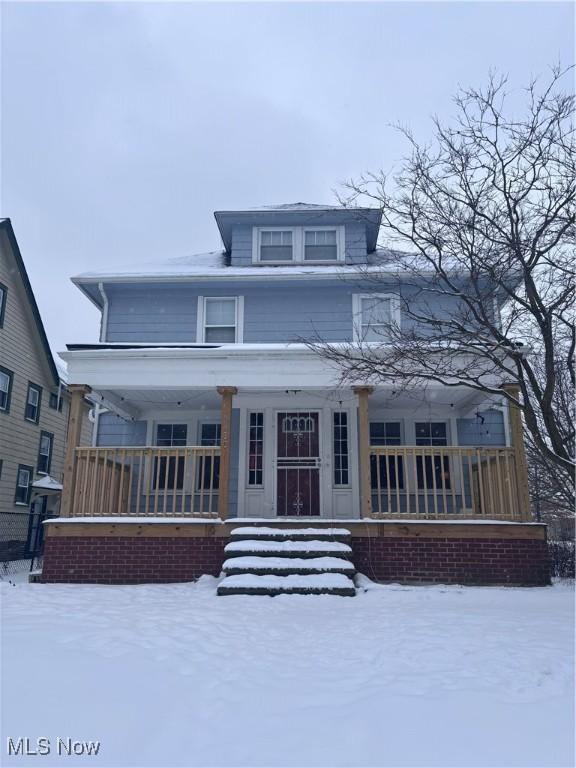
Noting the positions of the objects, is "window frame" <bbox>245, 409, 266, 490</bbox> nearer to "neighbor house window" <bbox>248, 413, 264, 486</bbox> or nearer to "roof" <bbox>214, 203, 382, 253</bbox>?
"neighbor house window" <bbox>248, 413, 264, 486</bbox>

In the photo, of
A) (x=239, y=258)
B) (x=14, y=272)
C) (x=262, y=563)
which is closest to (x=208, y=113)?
(x=14, y=272)

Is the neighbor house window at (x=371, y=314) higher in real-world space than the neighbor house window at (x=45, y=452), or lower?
higher

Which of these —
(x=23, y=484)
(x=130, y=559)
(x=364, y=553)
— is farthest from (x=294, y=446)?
(x=23, y=484)

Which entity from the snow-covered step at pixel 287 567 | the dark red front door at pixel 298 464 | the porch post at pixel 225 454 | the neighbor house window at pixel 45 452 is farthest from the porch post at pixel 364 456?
the neighbor house window at pixel 45 452

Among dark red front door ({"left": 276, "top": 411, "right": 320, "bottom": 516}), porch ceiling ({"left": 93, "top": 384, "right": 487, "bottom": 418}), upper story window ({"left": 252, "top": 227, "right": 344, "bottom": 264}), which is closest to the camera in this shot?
porch ceiling ({"left": 93, "top": 384, "right": 487, "bottom": 418})

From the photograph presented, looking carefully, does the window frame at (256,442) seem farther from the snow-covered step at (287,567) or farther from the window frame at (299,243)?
the window frame at (299,243)

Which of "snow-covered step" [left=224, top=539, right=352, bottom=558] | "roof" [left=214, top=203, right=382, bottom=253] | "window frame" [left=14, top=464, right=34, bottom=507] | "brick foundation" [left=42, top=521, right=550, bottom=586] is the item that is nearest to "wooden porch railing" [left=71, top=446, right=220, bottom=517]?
"brick foundation" [left=42, top=521, right=550, bottom=586]

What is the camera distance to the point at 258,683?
3895mm

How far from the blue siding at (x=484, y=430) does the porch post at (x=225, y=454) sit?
4802 millimetres

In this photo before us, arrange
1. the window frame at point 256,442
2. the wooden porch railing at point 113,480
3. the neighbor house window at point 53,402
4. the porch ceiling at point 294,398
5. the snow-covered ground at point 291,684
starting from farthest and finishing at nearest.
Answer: the neighbor house window at point 53,402 < the window frame at point 256,442 < the porch ceiling at point 294,398 < the wooden porch railing at point 113,480 < the snow-covered ground at point 291,684

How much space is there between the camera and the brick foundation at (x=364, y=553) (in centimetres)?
820

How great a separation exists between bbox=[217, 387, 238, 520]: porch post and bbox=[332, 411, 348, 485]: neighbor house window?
2.50m

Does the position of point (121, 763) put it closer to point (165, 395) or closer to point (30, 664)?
point (30, 664)

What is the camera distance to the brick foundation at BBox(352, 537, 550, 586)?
8.16 meters
